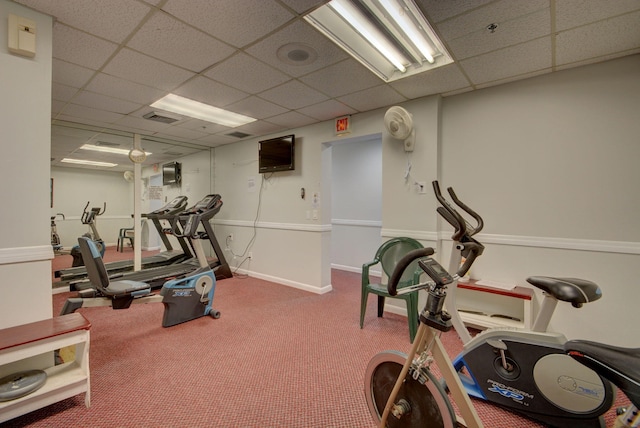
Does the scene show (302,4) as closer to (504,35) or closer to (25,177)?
(504,35)

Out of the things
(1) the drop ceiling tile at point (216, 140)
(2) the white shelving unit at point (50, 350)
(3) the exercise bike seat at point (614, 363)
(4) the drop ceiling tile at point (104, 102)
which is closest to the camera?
(3) the exercise bike seat at point (614, 363)

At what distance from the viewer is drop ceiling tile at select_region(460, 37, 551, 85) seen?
6.98 feet

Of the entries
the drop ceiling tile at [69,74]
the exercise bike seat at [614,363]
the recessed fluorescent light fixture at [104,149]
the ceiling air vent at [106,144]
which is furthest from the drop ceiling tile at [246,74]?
the recessed fluorescent light fixture at [104,149]

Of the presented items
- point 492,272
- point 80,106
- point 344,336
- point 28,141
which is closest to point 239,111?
point 80,106

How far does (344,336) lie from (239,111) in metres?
2.88

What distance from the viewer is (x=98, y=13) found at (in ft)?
5.80

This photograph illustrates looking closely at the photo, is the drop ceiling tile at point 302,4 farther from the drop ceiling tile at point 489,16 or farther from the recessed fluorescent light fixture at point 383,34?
the drop ceiling tile at point 489,16

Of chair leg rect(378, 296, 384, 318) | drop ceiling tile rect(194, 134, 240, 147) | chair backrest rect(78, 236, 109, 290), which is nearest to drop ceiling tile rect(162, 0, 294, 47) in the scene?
chair backrest rect(78, 236, 109, 290)

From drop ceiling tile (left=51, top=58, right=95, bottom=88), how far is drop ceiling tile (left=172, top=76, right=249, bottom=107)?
0.72 metres

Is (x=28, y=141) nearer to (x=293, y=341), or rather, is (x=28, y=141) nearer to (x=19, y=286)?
(x=19, y=286)

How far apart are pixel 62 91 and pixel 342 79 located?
292 cm

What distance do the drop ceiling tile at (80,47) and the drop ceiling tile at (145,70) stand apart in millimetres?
78

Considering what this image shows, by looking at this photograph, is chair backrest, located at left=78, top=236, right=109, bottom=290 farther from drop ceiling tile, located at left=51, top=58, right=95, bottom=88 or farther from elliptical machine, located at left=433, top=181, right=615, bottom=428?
elliptical machine, located at left=433, top=181, right=615, bottom=428

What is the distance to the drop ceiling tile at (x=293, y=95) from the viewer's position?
9.32ft
